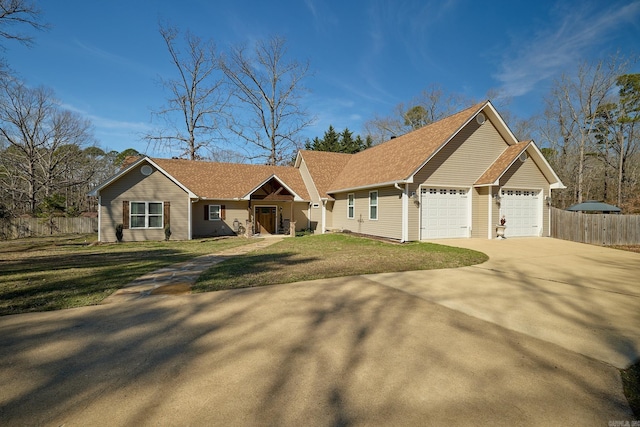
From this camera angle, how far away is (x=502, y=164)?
14.2 m

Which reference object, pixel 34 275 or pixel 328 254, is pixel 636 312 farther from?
pixel 34 275

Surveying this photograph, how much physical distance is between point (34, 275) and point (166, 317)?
563cm

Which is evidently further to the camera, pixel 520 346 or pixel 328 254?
pixel 328 254

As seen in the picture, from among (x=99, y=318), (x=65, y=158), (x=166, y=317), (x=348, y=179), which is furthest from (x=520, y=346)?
(x=65, y=158)

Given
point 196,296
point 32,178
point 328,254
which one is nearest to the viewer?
point 196,296

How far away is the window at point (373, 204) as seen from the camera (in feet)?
52.1

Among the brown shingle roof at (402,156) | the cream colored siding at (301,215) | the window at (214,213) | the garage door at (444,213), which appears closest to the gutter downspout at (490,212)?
the garage door at (444,213)

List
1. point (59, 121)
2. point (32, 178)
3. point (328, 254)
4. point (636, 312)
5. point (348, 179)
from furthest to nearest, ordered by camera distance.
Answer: point (59, 121) < point (32, 178) < point (348, 179) < point (328, 254) < point (636, 312)

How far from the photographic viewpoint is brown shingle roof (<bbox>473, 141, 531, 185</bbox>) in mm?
13857

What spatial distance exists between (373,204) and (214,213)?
34.3 ft

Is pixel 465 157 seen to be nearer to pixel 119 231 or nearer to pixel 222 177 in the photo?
pixel 222 177

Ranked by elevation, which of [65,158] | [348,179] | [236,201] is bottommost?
[236,201]

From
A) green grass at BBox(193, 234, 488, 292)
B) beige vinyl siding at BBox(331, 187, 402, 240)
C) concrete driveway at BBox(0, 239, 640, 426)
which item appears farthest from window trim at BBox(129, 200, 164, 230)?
concrete driveway at BBox(0, 239, 640, 426)

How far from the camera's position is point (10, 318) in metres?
4.58
